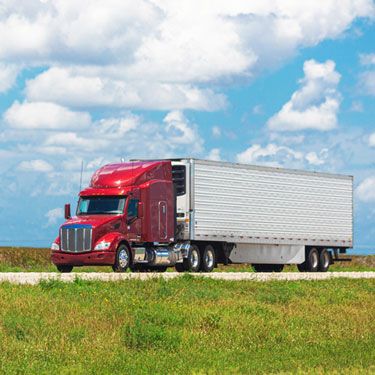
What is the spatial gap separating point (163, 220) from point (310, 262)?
12242 millimetres

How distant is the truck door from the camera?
40.2m

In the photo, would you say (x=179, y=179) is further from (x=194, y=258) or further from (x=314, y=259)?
(x=314, y=259)

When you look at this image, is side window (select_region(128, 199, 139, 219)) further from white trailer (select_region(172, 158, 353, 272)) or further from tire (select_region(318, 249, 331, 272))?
tire (select_region(318, 249, 331, 272))

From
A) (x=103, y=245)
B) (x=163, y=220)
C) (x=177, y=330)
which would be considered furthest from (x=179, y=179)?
(x=177, y=330)

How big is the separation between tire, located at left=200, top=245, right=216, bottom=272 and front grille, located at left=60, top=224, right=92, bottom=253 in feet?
20.7

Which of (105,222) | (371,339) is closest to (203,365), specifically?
(371,339)

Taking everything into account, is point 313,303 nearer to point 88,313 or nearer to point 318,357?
point 88,313

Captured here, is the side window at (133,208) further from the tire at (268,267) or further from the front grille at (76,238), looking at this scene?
the tire at (268,267)

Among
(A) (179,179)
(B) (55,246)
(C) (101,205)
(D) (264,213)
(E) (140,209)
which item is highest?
(A) (179,179)

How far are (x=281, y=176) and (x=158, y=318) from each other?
26611 millimetres

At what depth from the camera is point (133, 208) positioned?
38.8m

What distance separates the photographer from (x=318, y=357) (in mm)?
18359

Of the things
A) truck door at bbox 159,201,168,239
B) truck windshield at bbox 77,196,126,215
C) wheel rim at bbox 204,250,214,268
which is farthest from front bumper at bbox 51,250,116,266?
wheel rim at bbox 204,250,214,268

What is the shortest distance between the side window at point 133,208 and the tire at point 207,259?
4.61 m
